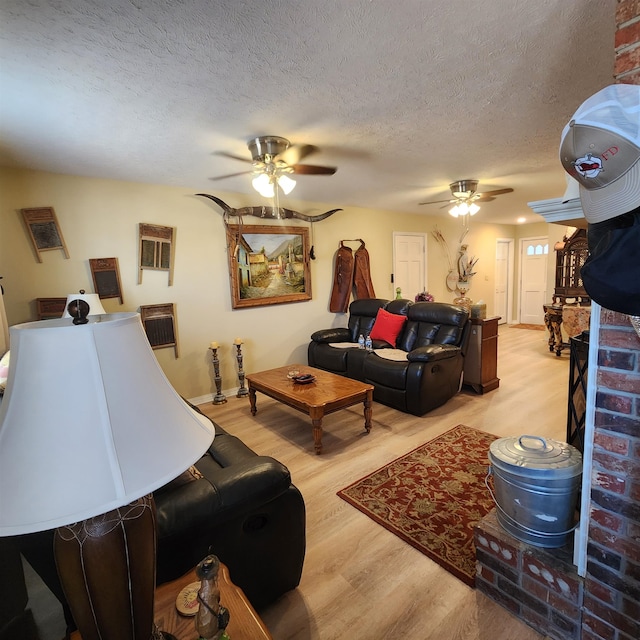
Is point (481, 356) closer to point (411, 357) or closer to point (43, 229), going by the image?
point (411, 357)

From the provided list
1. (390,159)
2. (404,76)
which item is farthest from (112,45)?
(390,159)

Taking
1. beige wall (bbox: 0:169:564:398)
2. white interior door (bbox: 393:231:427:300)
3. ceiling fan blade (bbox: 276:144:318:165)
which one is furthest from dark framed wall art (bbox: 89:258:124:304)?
white interior door (bbox: 393:231:427:300)

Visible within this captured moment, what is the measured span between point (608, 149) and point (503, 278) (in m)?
8.32

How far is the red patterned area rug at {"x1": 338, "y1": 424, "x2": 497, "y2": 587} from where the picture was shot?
1836 mm

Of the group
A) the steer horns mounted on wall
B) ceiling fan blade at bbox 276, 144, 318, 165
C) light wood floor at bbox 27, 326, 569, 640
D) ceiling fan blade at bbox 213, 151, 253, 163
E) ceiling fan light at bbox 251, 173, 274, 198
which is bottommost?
light wood floor at bbox 27, 326, 569, 640

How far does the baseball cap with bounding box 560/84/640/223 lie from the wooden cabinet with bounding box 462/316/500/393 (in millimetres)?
3324

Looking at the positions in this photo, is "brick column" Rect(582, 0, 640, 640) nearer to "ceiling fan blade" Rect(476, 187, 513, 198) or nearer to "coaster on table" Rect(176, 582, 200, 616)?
"coaster on table" Rect(176, 582, 200, 616)

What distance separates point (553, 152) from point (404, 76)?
6.59ft

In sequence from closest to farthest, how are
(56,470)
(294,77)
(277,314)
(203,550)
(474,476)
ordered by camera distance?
1. (56,470)
2. (203,550)
3. (294,77)
4. (474,476)
5. (277,314)

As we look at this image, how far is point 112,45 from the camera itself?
141cm

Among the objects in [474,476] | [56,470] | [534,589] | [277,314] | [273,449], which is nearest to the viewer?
[56,470]

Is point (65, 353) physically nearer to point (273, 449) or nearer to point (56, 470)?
point (56, 470)

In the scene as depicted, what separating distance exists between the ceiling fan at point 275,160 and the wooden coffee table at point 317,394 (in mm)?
1705

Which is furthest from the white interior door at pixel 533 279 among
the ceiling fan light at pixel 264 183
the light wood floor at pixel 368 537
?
the ceiling fan light at pixel 264 183
